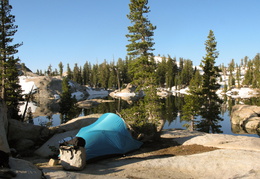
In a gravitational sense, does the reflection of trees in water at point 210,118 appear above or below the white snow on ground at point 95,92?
below

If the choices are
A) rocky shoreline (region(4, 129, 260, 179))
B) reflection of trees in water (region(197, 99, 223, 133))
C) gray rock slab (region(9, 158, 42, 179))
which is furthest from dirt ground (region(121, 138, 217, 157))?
reflection of trees in water (region(197, 99, 223, 133))

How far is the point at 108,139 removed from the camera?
1363cm

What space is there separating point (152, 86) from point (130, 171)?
428 inches

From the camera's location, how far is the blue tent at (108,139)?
1270cm

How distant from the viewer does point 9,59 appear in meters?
28.1

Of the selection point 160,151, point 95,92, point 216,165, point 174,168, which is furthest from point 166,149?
point 95,92

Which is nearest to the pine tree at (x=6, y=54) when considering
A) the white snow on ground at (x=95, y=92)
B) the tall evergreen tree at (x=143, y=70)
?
the tall evergreen tree at (x=143, y=70)

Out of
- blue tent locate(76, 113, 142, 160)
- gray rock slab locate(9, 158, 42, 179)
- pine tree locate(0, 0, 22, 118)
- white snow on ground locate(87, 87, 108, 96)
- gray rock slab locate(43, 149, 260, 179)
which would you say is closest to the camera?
gray rock slab locate(9, 158, 42, 179)

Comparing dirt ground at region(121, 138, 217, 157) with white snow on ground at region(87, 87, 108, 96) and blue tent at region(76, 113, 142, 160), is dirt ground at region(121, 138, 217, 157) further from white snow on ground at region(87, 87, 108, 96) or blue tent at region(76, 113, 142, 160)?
white snow on ground at region(87, 87, 108, 96)

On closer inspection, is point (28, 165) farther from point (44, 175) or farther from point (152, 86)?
point (152, 86)

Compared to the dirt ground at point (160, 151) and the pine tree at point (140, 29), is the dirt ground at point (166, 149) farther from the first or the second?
the pine tree at point (140, 29)

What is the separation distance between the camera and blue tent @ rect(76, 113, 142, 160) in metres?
12.7

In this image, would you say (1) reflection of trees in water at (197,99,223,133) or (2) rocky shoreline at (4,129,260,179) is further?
(1) reflection of trees in water at (197,99,223,133)

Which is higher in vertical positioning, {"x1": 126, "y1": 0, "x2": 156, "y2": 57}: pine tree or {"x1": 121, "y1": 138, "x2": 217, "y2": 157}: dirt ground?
{"x1": 126, "y1": 0, "x2": 156, "y2": 57}: pine tree
